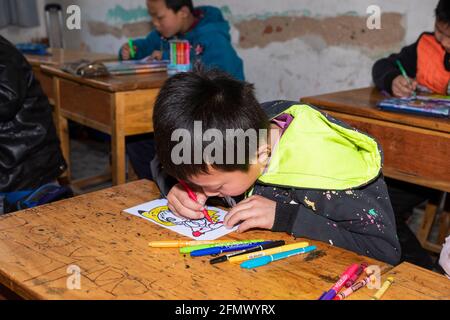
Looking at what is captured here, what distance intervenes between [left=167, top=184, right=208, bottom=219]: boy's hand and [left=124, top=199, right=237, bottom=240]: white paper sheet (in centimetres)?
1

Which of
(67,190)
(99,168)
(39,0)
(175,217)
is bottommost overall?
(99,168)

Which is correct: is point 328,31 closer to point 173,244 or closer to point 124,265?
point 173,244

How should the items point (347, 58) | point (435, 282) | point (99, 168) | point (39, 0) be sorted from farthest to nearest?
1. point (39, 0)
2. point (99, 168)
3. point (347, 58)
4. point (435, 282)

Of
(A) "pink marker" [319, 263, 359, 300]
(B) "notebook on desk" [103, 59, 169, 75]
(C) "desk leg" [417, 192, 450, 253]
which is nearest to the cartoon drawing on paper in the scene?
(A) "pink marker" [319, 263, 359, 300]

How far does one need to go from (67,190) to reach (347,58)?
1806mm

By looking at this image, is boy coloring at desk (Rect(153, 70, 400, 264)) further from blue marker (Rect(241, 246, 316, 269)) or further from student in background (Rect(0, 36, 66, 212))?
student in background (Rect(0, 36, 66, 212))

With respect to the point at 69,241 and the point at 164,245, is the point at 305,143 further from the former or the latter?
the point at 69,241

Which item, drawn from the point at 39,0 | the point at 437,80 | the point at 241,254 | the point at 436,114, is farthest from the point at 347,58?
the point at 39,0

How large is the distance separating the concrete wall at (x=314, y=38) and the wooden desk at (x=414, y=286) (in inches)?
78.9

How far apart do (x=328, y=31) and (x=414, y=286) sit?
2332 millimetres

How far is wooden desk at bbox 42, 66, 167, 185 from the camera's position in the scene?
2.29 m

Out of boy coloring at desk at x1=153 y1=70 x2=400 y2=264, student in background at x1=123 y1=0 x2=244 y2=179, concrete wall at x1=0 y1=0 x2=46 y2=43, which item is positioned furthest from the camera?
concrete wall at x1=0 y1=0 x2=46 y2=43

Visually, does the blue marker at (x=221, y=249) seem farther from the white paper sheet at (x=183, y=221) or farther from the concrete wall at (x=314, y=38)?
the concrete wall at (x=314, y=38)

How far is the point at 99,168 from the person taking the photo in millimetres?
3832
